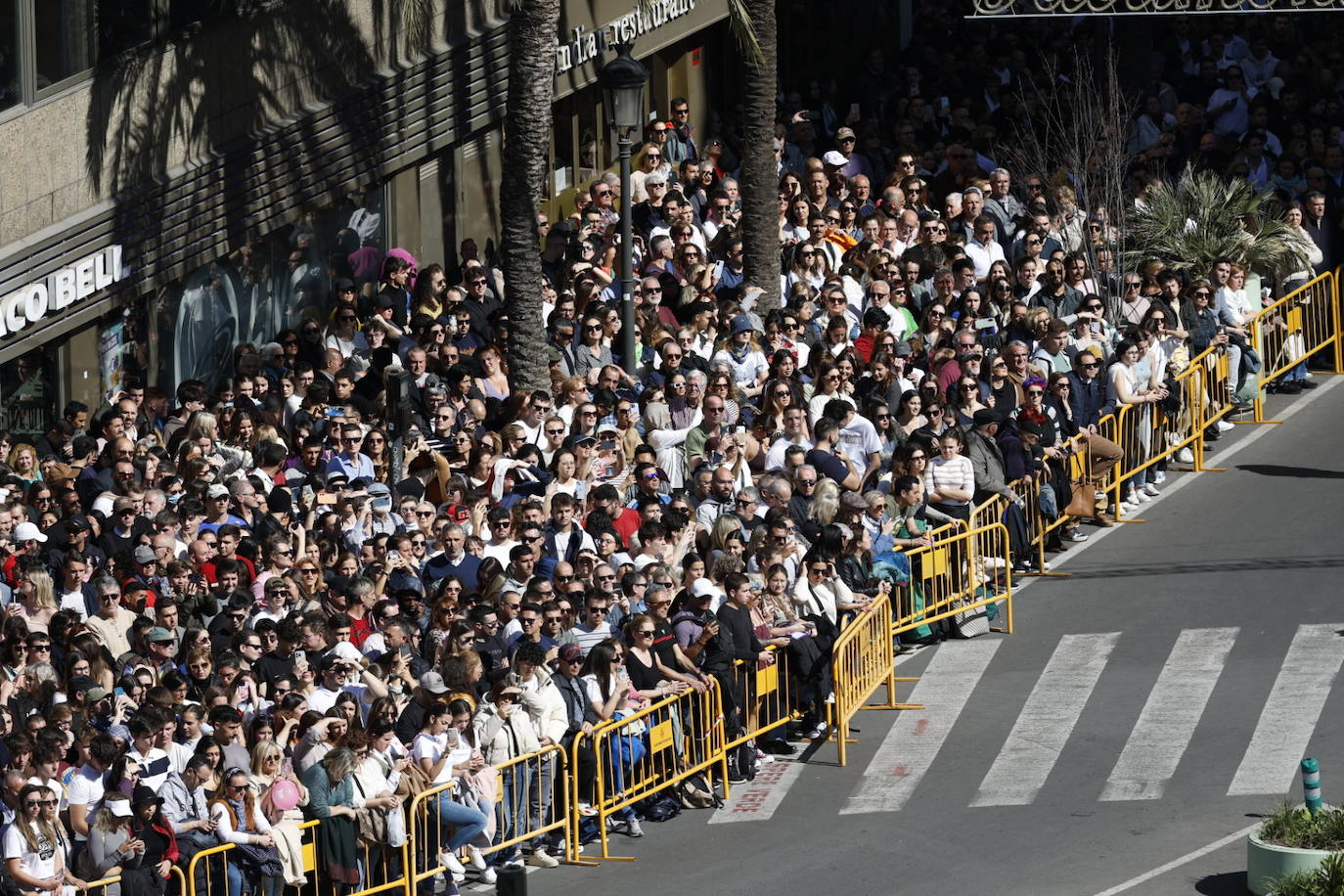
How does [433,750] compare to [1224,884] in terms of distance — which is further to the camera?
[433,750]

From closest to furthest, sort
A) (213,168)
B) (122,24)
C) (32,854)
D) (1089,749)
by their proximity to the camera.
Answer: (32,854) → (1089,749) → (122,24) → (213,168)

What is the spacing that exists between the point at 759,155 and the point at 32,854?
15.2 m

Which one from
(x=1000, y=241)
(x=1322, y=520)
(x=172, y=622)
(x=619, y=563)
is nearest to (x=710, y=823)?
(x=619, y=563)

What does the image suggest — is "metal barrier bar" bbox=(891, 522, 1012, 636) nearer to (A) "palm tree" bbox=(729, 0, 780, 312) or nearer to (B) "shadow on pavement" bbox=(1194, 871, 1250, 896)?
(B) "shadow on pavement" bbox=(1194, 871, 1250, 896)

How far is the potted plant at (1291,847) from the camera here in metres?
16.1

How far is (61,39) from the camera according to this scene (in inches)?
972

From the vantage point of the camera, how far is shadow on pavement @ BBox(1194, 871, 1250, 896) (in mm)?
16828

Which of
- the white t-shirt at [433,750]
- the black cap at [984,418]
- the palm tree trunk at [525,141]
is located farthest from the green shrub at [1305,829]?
the palm tree trunk at [525,141]

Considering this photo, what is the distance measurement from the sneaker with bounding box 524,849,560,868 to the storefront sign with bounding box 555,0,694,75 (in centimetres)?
1490

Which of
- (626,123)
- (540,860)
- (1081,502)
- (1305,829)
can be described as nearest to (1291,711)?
(1305,829)

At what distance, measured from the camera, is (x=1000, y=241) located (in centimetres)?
2908

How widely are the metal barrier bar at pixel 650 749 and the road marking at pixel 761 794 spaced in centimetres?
22

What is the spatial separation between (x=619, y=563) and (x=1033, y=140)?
11.8 m

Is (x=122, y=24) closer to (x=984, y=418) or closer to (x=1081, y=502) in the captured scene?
(x=984, y=418)
